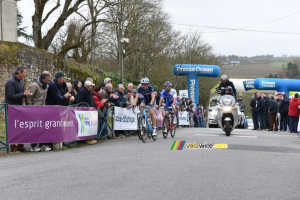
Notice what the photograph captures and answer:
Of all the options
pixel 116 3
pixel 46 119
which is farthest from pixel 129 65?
pixel 46 119

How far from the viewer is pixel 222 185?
6098 mm

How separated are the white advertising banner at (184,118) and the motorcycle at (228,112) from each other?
31.7 feet

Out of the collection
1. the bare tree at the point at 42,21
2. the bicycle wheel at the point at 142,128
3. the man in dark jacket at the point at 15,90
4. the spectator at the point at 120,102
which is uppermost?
the bare tree at the point at 42,21

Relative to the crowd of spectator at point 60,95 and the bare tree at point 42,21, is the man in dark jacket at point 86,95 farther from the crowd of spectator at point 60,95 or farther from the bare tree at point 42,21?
the bare tree at point 42,21

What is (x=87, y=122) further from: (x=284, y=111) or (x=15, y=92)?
(x=284, y=111)

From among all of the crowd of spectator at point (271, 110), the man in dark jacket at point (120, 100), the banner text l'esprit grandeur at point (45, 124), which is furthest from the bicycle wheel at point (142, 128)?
the crowd of spectator at point (271, 110)

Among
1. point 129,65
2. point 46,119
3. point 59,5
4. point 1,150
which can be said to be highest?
point 59,5

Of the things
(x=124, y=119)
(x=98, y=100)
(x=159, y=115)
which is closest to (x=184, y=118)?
(x=159, y=115)

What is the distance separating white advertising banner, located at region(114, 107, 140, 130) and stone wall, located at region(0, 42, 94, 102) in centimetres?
448

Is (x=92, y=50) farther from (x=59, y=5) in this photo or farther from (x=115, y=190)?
(x=115, y=190)

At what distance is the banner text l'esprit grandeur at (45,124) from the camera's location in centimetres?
994

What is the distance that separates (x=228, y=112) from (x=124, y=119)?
3691mm

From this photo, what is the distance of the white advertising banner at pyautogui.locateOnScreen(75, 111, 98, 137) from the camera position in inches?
470

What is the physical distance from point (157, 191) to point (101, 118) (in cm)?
827
